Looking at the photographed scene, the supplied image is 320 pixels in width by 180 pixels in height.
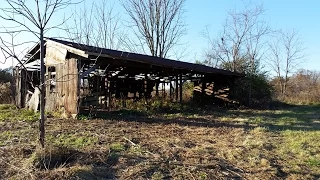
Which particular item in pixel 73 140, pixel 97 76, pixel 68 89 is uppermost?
pixel 97 76

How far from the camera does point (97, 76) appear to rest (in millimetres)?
12852

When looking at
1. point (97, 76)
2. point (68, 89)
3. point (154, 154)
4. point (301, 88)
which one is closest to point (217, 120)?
point (68, 89)

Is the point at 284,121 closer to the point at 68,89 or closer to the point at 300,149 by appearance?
the point at 300,149

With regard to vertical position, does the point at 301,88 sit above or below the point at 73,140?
above

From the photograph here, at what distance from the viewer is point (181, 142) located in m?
6.27

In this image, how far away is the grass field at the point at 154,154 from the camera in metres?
4.25

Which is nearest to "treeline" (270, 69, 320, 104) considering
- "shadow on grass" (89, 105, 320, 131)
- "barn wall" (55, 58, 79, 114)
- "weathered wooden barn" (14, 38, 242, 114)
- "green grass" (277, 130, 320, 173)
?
"weathered wooden barn" (14, 38, 242, 114)

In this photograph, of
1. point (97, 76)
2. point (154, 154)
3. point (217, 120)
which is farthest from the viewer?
point (97, 76)

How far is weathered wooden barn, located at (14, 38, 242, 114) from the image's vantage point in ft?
33.0

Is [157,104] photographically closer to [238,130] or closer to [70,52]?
[70,52]

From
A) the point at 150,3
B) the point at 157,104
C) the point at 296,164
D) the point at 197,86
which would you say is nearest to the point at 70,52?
the point at 157,104

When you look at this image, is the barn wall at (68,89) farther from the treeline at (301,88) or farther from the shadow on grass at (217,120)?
the treeline at (301,88)

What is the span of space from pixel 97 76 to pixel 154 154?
8.31 m

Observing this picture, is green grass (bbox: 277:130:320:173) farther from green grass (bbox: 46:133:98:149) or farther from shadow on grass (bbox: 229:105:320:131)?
green grass (bbox: 46:133:98:149)
